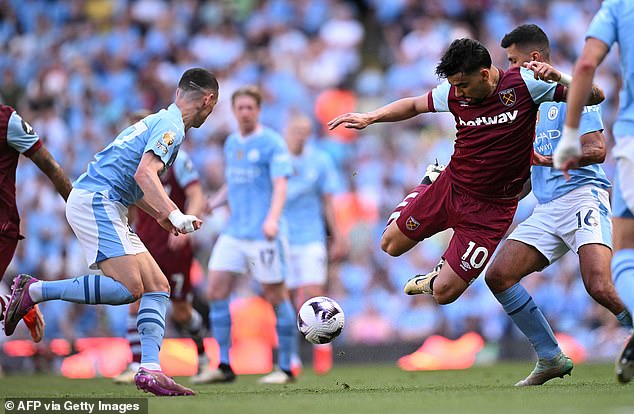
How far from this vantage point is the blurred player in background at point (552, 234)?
29.1ft

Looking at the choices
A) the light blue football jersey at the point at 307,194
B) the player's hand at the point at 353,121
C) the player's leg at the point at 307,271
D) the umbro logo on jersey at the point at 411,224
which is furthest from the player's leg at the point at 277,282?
the player's hand at the point at 353,121

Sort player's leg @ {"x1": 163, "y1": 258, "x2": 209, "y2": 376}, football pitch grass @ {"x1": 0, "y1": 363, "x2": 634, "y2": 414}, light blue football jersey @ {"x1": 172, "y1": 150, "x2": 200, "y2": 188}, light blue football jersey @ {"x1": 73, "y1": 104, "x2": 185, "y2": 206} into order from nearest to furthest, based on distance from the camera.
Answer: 1. football pitch grass @ {"x1": 0, "y1": 363, "x2": 634, "y2": 414}
2. light blue football jersey @ {"x1": 73, "y1": 104, "x2": 185, "y2": 206}
3. light blue football jersey @ {"x1": 172, "y1": 150, "x2": 200, "y2": 188}
4. player's leg @ {"x1": 163, "y1": 258, "x2": 209, "y2": 376}

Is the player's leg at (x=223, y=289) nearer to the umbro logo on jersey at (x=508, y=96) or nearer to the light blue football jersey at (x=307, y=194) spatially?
the light blue football jersey at (x=307, y=194)

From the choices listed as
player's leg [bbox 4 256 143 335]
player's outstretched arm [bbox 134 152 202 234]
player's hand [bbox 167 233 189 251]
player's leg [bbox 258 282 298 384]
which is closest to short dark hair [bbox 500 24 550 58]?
player's outstretched arm [bbox 134 152 202 234]

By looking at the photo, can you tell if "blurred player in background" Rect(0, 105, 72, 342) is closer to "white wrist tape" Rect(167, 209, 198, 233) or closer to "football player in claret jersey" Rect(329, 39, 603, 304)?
"white wrist tape" Rect(167, 209, 198, 233)

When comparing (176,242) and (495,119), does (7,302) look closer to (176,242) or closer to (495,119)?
(176,242)

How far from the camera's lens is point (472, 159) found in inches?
348

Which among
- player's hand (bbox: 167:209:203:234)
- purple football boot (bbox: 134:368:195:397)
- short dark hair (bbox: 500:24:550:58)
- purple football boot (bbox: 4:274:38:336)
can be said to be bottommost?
purple football boot (bbox: 134:368:195:397)

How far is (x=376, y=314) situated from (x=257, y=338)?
7.42ft

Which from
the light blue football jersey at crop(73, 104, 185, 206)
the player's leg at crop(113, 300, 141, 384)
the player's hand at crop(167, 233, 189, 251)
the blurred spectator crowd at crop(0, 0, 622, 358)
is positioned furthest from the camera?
the blurred spectator crowd at crop(0, 0, 622, 358)

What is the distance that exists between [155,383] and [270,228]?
3.57 meters

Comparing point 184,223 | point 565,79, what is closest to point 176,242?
point 184,223

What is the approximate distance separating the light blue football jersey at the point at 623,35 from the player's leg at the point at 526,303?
243 cm

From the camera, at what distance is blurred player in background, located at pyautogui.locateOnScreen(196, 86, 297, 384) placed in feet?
37.9
